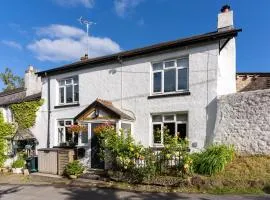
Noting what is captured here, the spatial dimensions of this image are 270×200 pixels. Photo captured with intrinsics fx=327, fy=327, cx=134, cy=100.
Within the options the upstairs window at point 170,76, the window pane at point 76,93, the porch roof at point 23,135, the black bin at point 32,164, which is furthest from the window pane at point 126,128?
the porch roof at point 23,135

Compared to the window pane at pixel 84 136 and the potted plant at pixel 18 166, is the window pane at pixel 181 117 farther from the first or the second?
the potted plant at pixel 18 166

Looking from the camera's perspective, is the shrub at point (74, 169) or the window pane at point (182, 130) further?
the shrub at point (74, 169)

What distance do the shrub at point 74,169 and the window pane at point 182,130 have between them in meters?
5.38

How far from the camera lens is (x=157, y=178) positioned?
13133 millimetres

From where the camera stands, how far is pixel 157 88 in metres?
16.3

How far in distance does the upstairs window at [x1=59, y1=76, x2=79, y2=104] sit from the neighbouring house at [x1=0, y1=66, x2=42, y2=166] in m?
2.28

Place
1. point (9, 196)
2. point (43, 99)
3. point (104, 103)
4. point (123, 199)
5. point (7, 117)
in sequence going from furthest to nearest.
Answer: point (7, 117)
point (43, 99)
point (104, 103)
point (9, 196)
point (123, 199)

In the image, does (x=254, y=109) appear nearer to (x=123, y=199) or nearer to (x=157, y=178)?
(x=157, y=178)

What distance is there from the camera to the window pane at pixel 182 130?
49.8 ft

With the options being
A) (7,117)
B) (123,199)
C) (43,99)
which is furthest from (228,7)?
(7,117)

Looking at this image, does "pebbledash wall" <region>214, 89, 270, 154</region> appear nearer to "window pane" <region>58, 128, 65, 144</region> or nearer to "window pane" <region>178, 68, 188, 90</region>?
"window pane" <region>178, 68, 188, 90</region>

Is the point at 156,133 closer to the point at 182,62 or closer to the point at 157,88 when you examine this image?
the point at 157,88

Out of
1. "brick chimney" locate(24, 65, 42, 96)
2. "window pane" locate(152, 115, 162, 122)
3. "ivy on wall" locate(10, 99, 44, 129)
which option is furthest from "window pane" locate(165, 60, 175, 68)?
"brick chimney" locate(24, 65, 42, 96)

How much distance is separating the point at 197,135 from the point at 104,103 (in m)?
5.21
